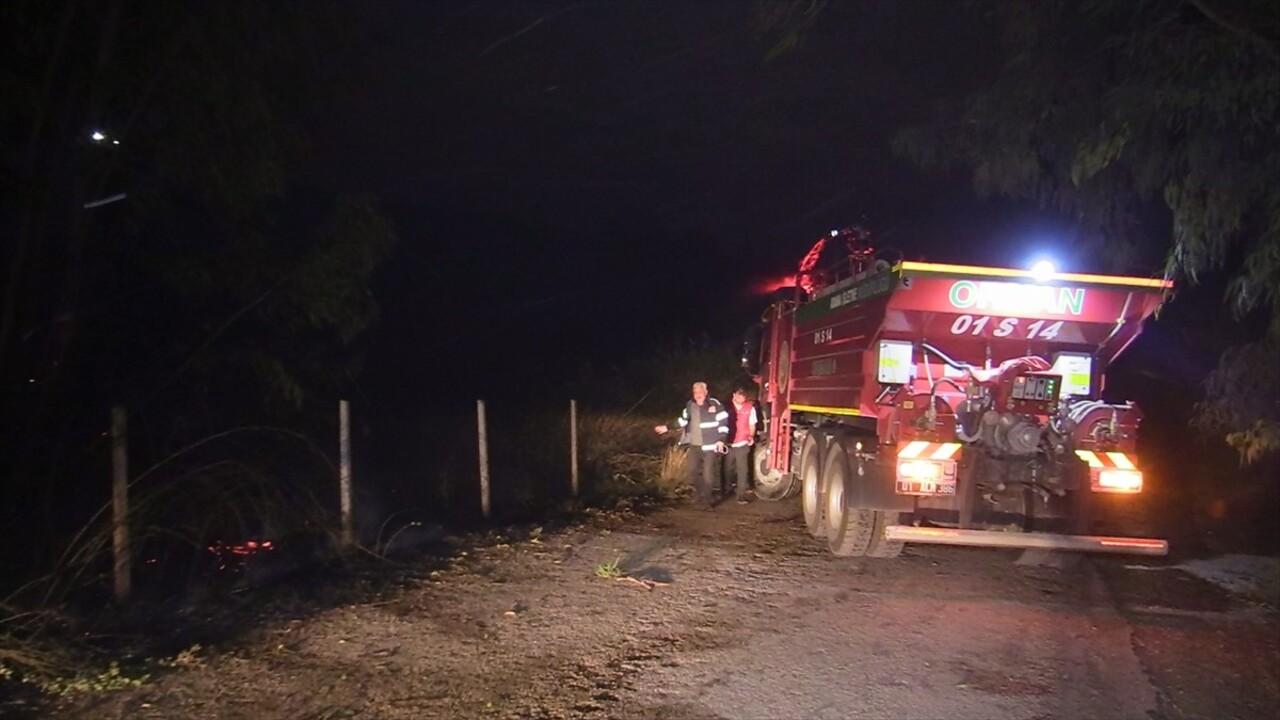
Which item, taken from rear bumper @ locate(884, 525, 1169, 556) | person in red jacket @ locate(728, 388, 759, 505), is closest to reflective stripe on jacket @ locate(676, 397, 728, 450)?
person in red jacket @ locate(728, 388, 759, 505)

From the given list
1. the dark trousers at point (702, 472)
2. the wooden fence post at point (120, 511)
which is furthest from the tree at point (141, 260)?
the dark trousers at point (702, 472)

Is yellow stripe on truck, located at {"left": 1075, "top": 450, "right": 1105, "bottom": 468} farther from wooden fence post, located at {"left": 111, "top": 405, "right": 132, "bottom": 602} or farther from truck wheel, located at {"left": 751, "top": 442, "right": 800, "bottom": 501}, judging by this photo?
wooden fence post, located at {"left": 111, "top": 405, "right": 132, "bottom": 602}

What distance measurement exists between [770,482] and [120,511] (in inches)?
325

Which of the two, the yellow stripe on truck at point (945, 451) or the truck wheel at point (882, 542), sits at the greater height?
the yellow stripe on truck at point (945, 451)

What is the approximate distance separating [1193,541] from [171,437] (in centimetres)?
1010

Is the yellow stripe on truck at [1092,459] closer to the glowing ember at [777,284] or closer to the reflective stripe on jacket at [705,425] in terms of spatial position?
the reflective stripe on jacket at [705,425]

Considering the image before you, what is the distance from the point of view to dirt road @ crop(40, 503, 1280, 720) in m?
5.68

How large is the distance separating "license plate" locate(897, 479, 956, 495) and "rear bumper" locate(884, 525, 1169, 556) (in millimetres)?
324

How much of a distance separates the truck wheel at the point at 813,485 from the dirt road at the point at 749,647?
88 cm

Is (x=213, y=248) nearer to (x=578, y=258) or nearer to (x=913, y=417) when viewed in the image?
(x=913, y=417)

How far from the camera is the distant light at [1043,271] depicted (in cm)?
882

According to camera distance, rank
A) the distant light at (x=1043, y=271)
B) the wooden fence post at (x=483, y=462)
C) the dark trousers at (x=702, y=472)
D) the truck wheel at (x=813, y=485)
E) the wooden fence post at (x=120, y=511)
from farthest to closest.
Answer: the dark trousers at (x=702, y=472) → the wooden fence post at (x=483, y=462) → the truck wheel at (x=813, y=485) → the distant light at (x=1043, y=271) → the wooden fence post at (x=120, y=511)

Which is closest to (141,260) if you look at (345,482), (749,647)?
(345,482)

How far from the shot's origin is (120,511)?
6918 mm
